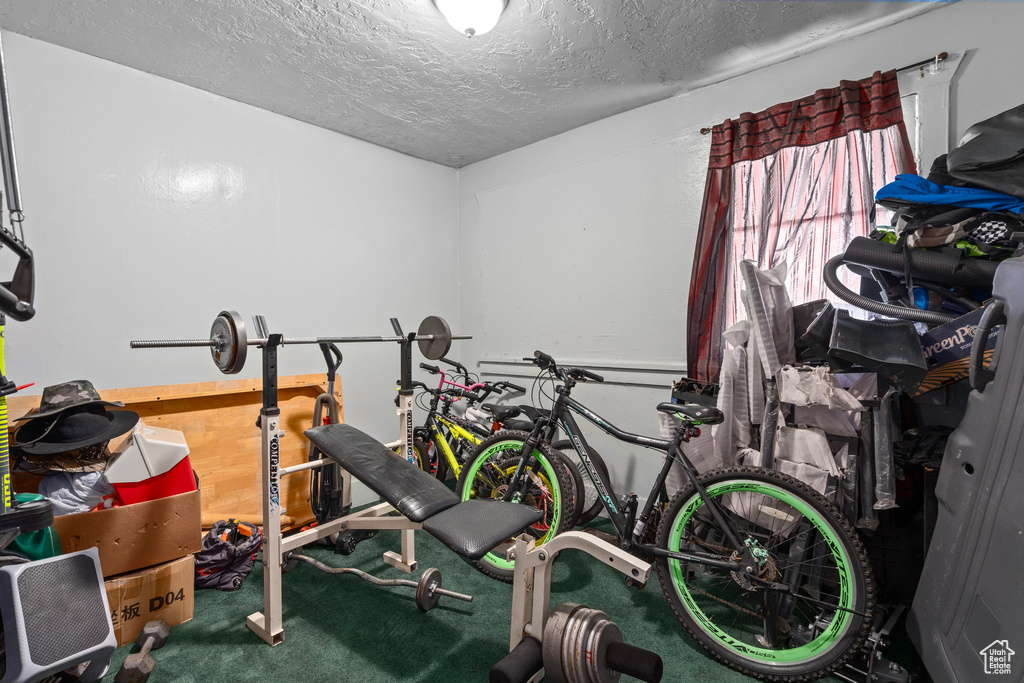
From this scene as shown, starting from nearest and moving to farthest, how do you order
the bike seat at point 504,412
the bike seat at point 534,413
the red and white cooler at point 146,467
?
the red and white cooler at point 146,467, the bike seat at point 534,413, the bike seat at point 504,412

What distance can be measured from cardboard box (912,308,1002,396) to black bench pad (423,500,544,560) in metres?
1.44

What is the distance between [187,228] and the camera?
2.70 meters

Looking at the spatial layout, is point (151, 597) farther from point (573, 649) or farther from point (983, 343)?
point (983, 343)

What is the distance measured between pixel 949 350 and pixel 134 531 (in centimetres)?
309

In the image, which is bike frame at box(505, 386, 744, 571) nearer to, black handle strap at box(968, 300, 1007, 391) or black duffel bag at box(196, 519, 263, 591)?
black handle strap at box(968, 300, 1007, 391)

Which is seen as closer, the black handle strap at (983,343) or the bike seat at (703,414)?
the black handle strap at (983,343)

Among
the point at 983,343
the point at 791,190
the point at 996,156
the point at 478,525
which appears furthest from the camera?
the point at 791,190

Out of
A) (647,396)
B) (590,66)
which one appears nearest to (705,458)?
(647,396)

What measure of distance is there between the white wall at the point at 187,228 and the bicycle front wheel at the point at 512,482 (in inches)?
48.2

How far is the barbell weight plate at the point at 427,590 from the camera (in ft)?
6.60

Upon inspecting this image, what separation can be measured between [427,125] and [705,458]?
8.89 feet

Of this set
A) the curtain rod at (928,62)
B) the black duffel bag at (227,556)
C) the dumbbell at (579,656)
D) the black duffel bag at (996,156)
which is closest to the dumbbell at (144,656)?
the black duffel bag at (227,556)

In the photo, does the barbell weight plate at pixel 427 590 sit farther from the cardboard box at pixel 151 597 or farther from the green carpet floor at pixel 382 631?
the cardboard box at pixel 151 597

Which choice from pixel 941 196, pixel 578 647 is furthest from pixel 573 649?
pixel 941 196
